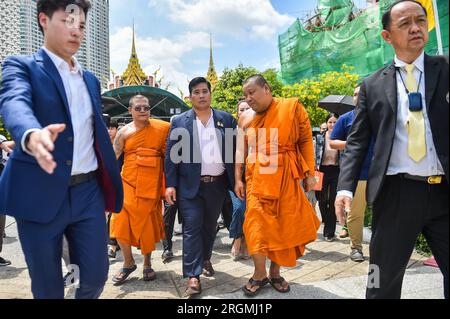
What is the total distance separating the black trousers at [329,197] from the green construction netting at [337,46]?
13442 mm

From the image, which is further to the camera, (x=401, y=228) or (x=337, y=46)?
(x=337, y=46)

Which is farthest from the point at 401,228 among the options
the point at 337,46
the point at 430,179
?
the point at 337,46

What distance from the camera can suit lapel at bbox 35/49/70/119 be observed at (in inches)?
77.9

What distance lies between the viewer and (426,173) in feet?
6.31

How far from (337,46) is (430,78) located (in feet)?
75.6

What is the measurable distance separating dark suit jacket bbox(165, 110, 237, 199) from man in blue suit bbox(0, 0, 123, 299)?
140 cm

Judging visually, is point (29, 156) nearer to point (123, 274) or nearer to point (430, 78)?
point (430, 78)

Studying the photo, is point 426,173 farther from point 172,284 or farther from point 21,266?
point 21,266

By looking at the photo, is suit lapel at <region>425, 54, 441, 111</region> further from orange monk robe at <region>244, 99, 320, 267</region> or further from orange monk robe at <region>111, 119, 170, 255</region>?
orange monk robe at <region>111, 119, 170, 255</region>

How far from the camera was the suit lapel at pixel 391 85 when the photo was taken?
6.57 ft

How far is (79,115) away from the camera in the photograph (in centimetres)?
210

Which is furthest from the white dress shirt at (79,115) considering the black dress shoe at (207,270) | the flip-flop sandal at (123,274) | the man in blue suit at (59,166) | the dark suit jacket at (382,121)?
the black dress shoe at (207,270)
